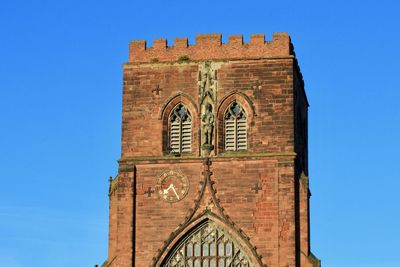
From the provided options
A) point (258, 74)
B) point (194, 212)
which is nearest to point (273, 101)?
point (258, 74)

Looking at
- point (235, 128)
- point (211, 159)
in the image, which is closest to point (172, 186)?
point (211, 159)

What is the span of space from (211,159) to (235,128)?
5.00 feet

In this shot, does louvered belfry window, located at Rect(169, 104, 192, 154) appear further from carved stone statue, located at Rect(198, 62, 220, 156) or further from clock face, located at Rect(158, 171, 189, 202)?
clock face, located at Rect(158, 171, 189, 202)

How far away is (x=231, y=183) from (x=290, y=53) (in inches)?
216

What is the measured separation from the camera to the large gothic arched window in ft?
169

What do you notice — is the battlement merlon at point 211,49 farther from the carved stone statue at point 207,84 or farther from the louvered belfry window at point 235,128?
the louvered belfry window at point 235,128

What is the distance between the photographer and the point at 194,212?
5200cm

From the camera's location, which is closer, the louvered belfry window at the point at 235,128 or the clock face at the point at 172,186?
the clock face at the point at 172,186

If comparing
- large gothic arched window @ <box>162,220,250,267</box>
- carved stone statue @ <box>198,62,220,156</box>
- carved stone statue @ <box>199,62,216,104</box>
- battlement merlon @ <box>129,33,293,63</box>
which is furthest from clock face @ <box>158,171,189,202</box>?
battlement merlon @ <box>129,33,293,63</box>

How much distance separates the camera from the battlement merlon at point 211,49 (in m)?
53.5

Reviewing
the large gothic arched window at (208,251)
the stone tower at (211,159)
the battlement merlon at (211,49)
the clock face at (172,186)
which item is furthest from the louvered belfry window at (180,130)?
the large gothic arched window at (208,251)

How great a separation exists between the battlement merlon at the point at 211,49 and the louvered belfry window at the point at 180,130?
2.04 meters

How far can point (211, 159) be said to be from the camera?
2068 inches

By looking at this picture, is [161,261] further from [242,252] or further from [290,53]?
[290,53]
